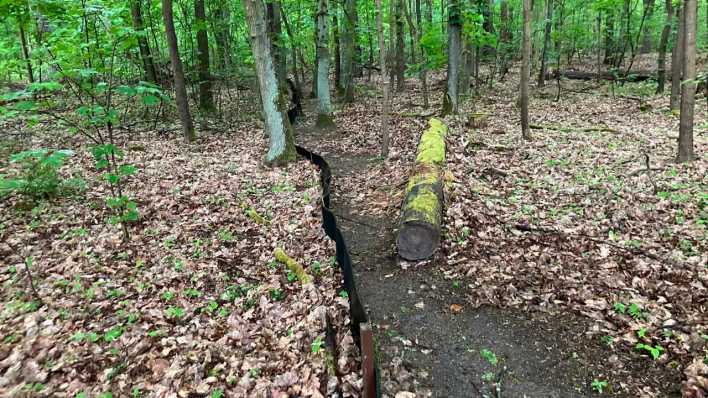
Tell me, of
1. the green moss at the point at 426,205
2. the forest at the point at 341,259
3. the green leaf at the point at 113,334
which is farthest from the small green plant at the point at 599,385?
the green leaf at the point at 113,334

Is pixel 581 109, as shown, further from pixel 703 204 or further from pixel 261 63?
pixel 261 63

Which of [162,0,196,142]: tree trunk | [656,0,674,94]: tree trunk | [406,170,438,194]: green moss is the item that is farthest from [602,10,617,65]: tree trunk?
[162,0,196,142]: tree trunk

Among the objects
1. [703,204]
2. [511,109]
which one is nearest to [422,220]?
[703,204]

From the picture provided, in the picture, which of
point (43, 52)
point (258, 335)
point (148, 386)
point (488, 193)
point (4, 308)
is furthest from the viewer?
point (488, 193)

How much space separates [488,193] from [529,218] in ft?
3.98

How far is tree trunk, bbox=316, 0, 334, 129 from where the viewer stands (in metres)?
12.6

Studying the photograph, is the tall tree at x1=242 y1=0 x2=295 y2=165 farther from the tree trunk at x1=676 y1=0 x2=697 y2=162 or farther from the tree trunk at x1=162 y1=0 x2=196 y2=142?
the tree trunk at x1=676 y1=0 x2=697 y2=162

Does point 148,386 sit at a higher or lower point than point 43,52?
lower

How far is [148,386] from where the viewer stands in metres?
3.82

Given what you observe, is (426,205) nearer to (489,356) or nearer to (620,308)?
(489,356)

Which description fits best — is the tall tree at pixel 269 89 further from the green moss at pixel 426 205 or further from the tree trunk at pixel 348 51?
the tree trunk at pixel 348 51

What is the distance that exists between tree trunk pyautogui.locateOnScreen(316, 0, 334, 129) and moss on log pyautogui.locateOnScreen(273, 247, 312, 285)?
28.2 feet

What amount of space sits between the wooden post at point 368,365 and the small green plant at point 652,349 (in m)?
2.73

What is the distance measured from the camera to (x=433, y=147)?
8680 millimetres
